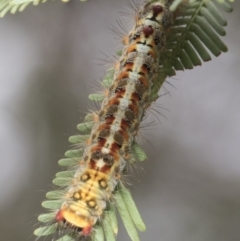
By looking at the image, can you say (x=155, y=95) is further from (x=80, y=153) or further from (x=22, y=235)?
(x=22, y=235)

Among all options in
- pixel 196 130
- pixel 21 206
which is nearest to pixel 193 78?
pixel 196 130

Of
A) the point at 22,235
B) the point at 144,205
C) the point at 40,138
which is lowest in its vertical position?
the point at 22,235

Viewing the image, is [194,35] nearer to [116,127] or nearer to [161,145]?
[116,127]

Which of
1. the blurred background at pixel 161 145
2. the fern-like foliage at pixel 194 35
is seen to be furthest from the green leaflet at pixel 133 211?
the blurred background at pixel 161 145

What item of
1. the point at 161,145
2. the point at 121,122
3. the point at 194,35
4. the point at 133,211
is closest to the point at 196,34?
the point at 194,35

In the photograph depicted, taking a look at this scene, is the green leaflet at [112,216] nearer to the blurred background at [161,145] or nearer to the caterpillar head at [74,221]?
the caterpillar head at [74,221]

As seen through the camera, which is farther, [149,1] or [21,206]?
[21,206]

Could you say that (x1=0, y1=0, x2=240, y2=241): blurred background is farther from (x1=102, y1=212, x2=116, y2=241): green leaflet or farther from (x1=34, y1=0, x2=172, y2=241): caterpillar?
(x1=102, y1=212, x2=116, y2=241): green leaflet
